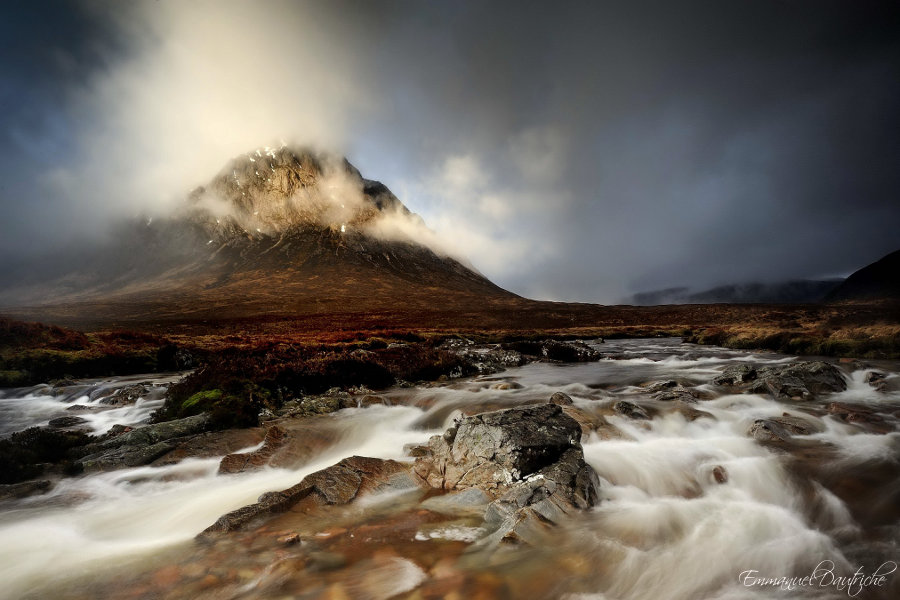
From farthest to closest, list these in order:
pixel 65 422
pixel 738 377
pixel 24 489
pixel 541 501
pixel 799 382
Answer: pixel 738 377 → pixel 799 382 → pixel 65 422 → pixel 24 489 → pixel 541 501

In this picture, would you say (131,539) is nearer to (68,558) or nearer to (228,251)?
(68,558)

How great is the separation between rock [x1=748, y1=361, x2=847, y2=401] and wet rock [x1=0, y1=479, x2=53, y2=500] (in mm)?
16436

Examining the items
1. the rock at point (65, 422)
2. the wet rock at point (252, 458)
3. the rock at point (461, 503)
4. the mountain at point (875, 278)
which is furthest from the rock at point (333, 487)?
the mountain at point (875, 278)

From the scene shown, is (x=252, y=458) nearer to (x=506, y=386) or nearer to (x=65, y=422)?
(x=65, y=422)

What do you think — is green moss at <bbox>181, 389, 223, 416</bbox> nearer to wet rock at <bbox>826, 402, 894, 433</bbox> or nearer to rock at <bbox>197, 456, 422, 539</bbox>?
rock at <bbox>197, 456, 422, 539</bbox>

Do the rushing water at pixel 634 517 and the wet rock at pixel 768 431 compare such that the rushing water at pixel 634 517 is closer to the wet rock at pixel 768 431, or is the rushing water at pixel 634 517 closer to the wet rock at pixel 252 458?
the wet rock at pixel 252 458

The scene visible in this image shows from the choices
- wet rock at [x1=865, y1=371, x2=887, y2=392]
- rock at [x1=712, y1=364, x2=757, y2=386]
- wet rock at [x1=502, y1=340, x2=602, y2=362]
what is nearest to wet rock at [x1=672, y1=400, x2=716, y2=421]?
rock at [x1=712, y1=364, x2=757, y2=386]

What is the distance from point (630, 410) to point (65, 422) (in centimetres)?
1563

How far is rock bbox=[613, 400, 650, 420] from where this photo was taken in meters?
9.52

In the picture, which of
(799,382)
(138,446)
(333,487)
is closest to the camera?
(333,487)

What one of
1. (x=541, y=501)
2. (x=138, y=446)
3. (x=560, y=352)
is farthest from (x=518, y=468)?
(x=560, y=352)

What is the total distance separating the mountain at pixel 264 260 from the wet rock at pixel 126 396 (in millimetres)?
70708

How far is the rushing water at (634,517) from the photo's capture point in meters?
4.18

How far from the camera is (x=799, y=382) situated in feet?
37.7
